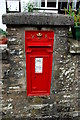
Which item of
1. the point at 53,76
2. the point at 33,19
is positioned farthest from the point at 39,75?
the point at 33,19

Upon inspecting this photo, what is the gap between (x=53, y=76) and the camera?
10.6ft

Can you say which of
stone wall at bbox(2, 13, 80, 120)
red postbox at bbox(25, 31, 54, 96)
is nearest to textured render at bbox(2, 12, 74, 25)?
stone wall at bbox(2, 13, 80, 120)

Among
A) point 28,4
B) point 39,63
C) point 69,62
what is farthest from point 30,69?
point 28,4

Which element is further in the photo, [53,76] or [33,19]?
[53,76]

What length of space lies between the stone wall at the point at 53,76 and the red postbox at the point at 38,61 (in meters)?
0.10

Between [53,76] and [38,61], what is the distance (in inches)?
20.0

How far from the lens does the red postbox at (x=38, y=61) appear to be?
2.87 m

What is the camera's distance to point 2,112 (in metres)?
3.41

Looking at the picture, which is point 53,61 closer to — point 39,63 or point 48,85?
point 39,63

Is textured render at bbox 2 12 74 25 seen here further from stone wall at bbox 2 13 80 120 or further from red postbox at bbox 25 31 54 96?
red postbox at bbox 25 31 54 96

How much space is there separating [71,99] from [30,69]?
4.03 ft

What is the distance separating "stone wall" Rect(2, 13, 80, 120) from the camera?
278 centimetres

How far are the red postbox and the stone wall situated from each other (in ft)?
0.31

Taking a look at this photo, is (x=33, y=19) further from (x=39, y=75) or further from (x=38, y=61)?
(x=39, y=75)
